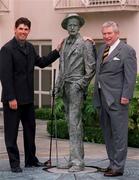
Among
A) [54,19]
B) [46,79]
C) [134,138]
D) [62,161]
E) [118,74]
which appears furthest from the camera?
[46,79]

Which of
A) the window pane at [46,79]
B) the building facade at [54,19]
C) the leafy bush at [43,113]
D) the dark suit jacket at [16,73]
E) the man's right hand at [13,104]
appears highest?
the building facade at [54,19]

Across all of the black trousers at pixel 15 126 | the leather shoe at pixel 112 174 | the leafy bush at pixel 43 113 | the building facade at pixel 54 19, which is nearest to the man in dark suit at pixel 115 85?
the leather shoe at pixel 112 174

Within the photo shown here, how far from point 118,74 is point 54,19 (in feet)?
30.7

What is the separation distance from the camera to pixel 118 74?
7.98 m

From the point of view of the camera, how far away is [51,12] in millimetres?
17188

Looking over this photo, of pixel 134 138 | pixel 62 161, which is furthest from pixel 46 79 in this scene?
pixel 62 161

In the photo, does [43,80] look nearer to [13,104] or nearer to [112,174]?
[13,104]

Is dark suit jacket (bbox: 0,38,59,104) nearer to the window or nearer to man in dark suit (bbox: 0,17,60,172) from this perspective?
man in dark suit (bbox: 0,17,60,172)

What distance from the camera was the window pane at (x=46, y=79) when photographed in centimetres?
1753

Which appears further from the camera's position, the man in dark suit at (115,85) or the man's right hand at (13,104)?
the man's right hand at (13,104)

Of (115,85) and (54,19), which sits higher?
(54,19)

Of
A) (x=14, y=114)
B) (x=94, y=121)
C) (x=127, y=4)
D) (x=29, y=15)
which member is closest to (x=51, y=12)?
(x=29, y=15)

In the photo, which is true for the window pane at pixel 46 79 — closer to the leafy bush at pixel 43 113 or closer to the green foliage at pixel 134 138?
the leafy bush at pixel 43 113

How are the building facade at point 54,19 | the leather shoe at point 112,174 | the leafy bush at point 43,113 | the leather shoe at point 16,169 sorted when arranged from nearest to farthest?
the leather shoe at point 112,174 → the leather shoe at point 16,169 → the building facade at point 54,19 → the leafy bush at point 43,113
